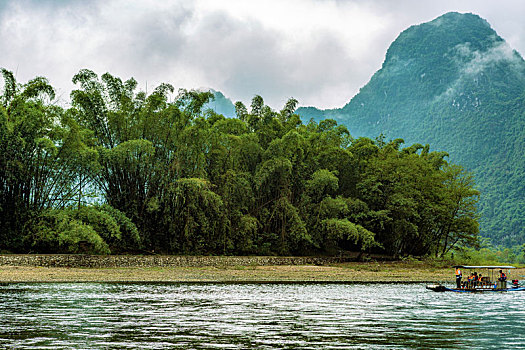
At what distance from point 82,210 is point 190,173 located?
8678 millimetres

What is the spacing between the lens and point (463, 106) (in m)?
134

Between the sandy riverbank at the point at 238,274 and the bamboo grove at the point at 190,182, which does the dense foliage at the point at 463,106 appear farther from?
the sandy riverbank at the point at 238,274

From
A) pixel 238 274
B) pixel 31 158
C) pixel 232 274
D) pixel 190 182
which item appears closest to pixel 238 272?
pixel 238 274

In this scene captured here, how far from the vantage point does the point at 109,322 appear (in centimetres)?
1454

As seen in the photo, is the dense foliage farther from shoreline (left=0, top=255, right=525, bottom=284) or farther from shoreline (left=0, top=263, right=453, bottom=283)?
shoreline (left=0, top=263, right=453, bottom=283)

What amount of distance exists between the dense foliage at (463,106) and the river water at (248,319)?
8006 cm

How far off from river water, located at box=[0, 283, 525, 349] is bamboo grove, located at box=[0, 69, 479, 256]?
426 inches

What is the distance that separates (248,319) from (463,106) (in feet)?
428

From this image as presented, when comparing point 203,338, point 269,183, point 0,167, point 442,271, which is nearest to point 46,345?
point 203,338

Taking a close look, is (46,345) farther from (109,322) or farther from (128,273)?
(128,273)

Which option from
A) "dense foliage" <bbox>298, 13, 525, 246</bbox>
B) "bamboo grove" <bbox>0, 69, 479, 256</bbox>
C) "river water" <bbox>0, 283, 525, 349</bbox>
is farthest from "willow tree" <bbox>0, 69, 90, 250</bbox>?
"dense foliage" <bbox>298, 13, 525, 246</bbox>

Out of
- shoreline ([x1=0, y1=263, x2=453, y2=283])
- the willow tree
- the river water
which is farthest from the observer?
the willow tree

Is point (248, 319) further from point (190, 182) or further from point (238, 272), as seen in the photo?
point (190, 182)

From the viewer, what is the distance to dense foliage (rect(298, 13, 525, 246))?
100062mm
